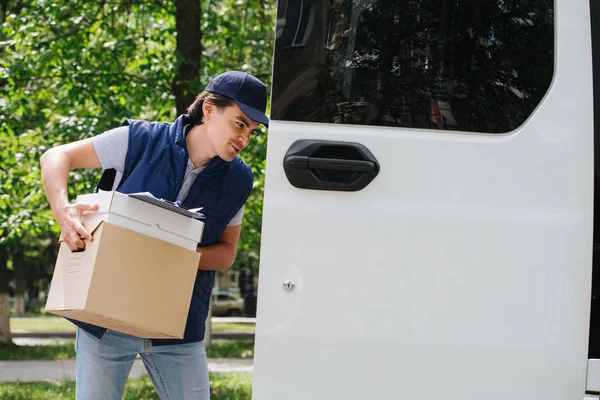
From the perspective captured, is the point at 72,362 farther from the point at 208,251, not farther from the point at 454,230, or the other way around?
the point at 454,230

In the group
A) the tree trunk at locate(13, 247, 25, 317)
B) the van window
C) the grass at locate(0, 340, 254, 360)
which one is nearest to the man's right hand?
the van window

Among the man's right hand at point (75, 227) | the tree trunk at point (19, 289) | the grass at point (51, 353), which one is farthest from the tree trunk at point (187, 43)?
the tree trunk at point (19, 289)

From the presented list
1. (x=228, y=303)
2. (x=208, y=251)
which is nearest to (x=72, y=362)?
(x=208, y=251)

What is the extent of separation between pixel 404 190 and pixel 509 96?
0.34m

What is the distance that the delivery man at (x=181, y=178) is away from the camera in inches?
102

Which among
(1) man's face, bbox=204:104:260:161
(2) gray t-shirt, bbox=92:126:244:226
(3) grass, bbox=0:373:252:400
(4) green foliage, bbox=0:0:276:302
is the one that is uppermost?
(4) green foliage, bbox=0:0:276:302

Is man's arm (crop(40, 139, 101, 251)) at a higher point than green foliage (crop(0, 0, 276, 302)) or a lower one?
lower

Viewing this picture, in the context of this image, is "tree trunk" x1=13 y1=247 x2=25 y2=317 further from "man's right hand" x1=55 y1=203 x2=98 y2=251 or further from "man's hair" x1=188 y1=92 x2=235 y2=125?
"man's right hand" x1=55 y1=203 x2=98 y2=251

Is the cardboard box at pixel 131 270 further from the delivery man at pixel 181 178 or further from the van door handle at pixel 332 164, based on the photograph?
the van door handle at pixel 332 164

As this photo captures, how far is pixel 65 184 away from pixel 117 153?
0.21 metres

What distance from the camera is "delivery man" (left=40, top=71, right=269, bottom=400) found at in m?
2.59

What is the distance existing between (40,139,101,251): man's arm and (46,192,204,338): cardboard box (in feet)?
0.09

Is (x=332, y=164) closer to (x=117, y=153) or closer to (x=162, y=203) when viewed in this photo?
(x=162, y=203)

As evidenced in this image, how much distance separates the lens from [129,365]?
2736mm
